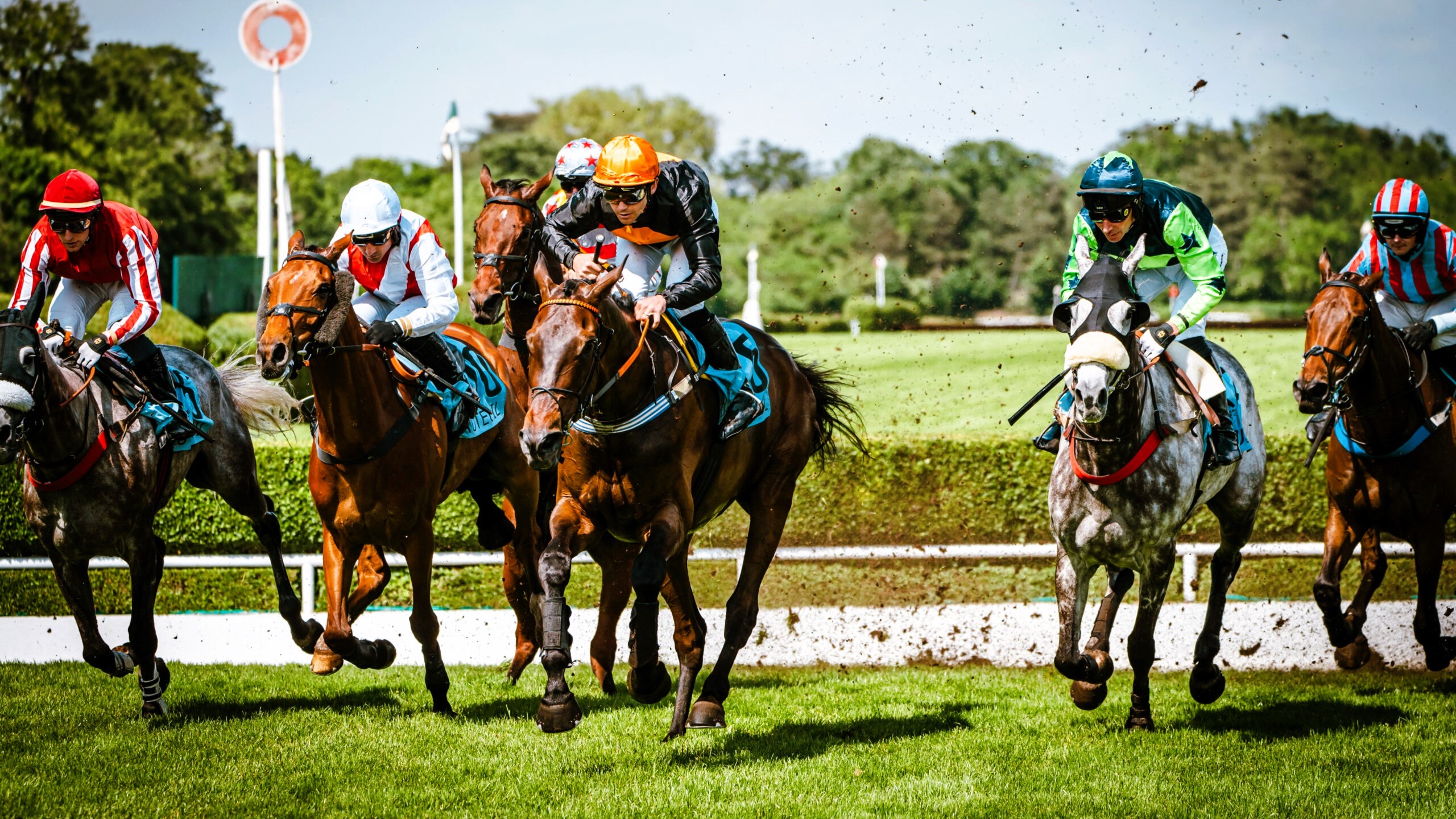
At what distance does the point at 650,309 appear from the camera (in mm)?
5383

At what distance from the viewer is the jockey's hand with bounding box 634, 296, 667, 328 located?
211 inches

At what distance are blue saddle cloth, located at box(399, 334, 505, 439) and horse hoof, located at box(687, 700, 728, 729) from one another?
2095 millimetres

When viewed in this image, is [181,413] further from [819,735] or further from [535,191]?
[819,735]

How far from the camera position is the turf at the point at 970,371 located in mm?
21516

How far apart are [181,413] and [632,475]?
3102 mm

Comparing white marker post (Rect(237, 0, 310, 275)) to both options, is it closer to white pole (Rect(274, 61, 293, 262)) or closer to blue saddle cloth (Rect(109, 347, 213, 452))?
white pole (Rect(274, 61, 293, 262))

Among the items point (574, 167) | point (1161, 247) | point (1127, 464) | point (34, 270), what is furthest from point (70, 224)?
point (1161, 247)

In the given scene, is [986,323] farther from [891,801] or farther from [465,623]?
[891,801]

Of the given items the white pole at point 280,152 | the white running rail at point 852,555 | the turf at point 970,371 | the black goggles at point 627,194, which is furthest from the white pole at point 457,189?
→ the black goggles at point 627,194

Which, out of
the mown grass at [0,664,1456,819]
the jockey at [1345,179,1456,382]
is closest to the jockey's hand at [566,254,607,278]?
the mown grass at [0,664,1456,819]

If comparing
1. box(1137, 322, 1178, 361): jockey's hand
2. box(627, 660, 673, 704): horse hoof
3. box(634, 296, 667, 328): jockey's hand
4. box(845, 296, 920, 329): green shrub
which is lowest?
box(627, 660, 673, 704): horse hoof

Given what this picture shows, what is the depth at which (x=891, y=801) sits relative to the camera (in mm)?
5074

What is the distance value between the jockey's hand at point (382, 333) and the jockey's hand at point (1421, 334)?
572cm

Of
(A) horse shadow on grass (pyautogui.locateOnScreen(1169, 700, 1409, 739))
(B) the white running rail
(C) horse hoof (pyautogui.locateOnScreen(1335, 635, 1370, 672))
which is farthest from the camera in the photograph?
(B) the white running rail
